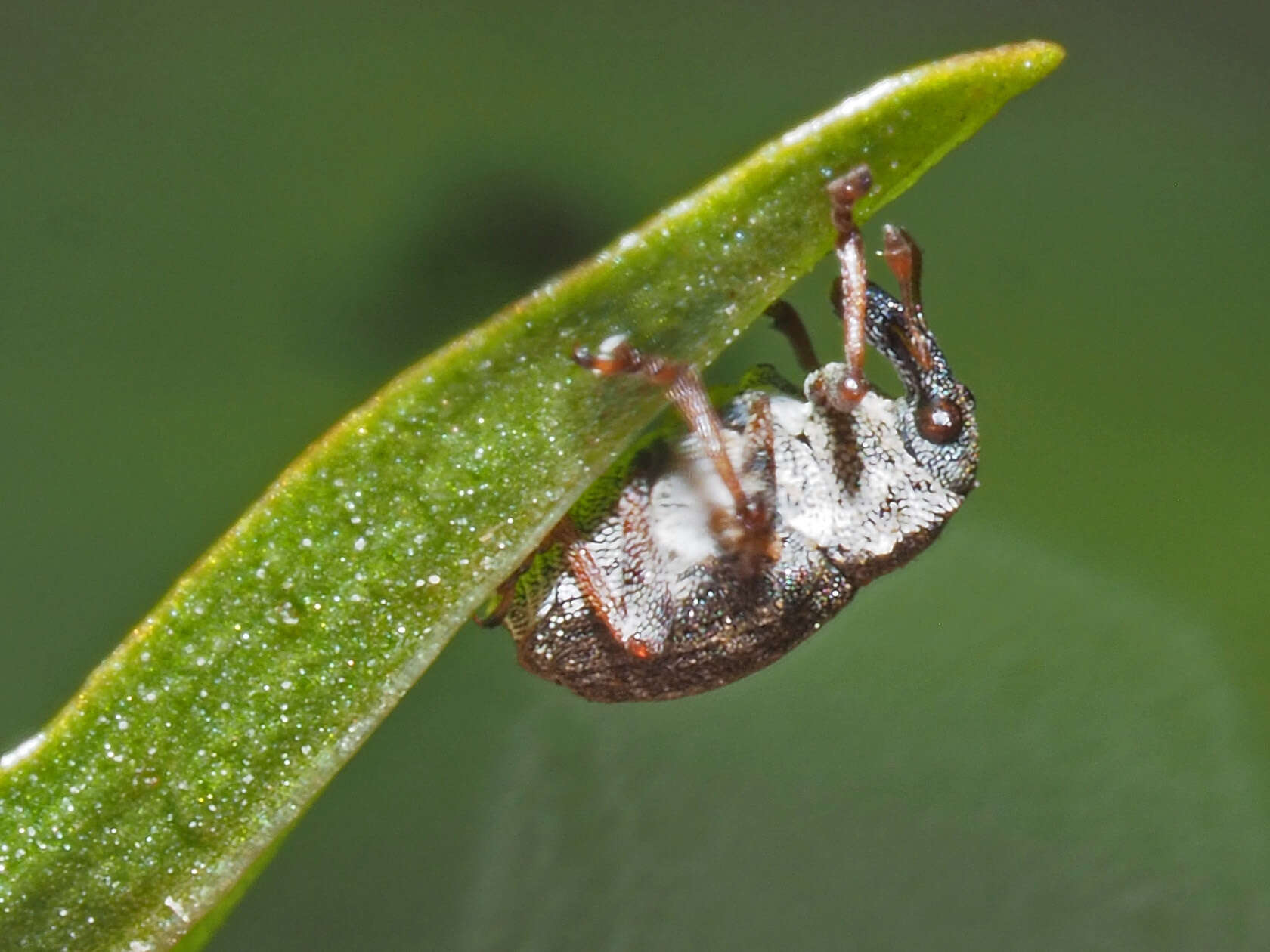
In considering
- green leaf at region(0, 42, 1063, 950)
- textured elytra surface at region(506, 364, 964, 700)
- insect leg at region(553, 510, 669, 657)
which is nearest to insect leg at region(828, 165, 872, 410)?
green leaf at region(0, 42, 1063, 950)

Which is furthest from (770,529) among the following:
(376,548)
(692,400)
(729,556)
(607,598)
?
(376,548)

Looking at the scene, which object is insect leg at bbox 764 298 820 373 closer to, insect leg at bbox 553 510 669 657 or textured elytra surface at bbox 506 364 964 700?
textured elytra surface at bbox 506 364 964 700

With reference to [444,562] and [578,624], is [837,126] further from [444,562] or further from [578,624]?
[578,624]

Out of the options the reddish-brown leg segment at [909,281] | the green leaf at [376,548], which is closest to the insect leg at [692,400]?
the green leaf at [376,548]

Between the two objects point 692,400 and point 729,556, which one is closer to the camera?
point 692,400

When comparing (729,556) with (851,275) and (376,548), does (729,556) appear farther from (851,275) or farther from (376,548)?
(376,548)

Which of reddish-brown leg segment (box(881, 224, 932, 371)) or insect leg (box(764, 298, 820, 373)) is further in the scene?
insect leg (box(764, 298, 820, 373))

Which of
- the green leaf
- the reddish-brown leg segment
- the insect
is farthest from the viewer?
the insect
